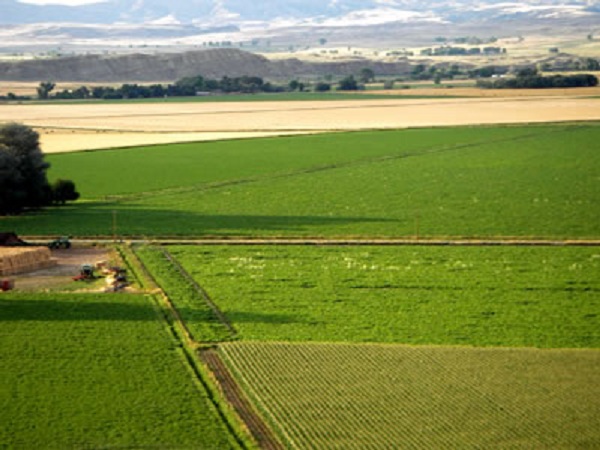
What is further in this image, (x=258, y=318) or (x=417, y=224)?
(x=417, y=224)

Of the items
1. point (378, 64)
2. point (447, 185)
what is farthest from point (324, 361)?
point (378, 64)

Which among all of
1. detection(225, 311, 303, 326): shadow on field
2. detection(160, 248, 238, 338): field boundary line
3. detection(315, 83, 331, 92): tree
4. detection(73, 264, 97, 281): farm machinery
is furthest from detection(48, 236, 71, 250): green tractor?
detection(315, 83, 331, 92): tree

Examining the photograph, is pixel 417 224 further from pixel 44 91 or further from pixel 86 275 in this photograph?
pixel 44 91

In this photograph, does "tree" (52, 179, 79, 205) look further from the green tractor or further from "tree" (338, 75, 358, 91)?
"tree" (338, 75, 358, 91)

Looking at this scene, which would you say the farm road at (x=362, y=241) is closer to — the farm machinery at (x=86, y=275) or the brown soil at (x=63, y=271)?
the brown soil at (x=63, y=271)

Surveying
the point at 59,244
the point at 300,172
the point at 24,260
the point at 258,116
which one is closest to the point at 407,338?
the point at 24,260

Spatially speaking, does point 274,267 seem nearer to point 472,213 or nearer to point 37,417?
point 472,213

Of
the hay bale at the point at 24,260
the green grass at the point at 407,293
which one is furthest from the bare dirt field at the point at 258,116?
the green grass at the point at 407,293
